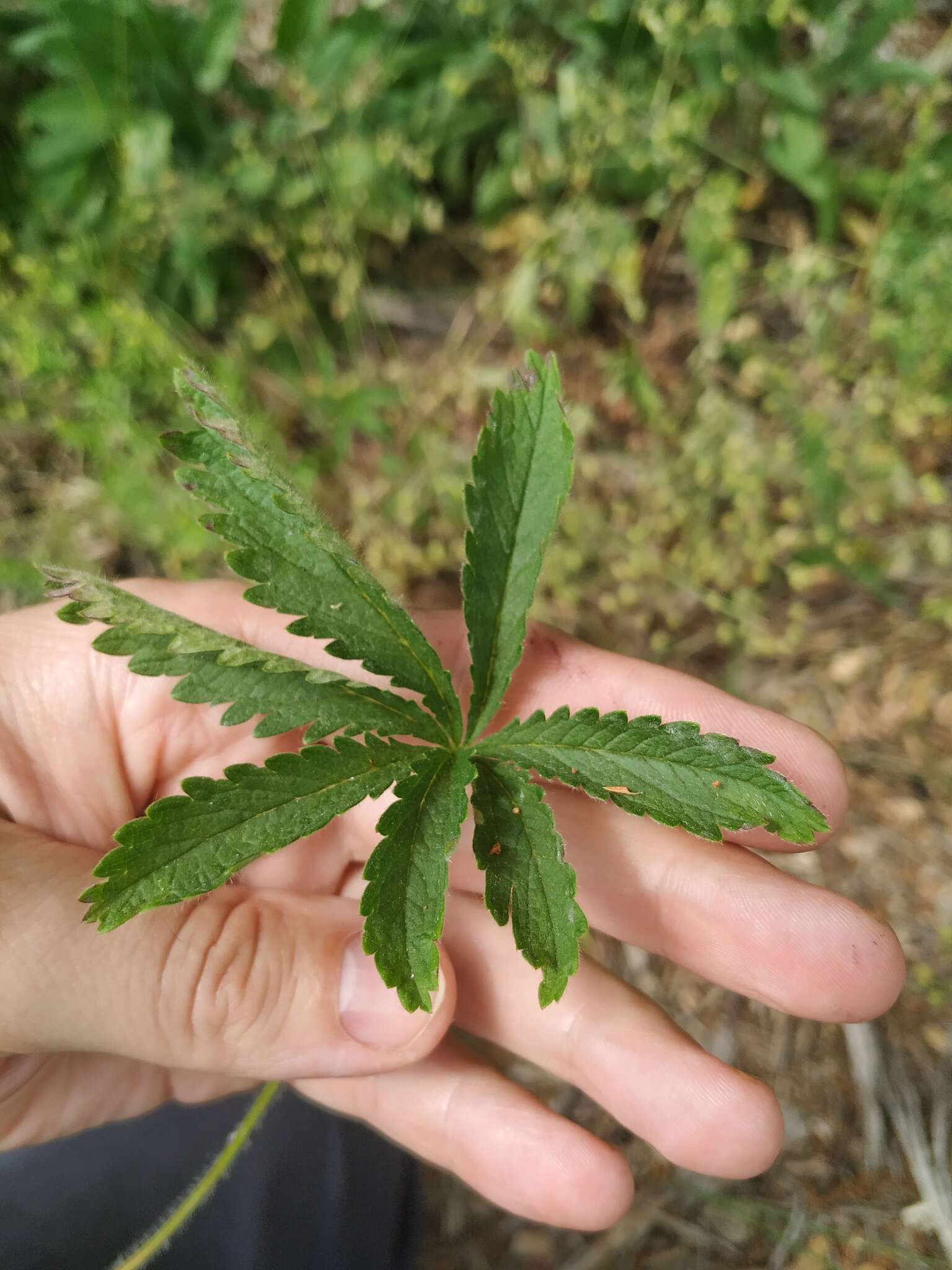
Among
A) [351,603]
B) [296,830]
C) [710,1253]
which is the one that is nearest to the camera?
[296,830]

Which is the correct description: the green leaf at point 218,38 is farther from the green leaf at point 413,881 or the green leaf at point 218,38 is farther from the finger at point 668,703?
the green leaf at point 413,881

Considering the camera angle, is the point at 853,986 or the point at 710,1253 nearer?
the point at 853,986

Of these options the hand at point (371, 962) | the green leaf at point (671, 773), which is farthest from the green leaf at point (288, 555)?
the hand at point (371, 962)

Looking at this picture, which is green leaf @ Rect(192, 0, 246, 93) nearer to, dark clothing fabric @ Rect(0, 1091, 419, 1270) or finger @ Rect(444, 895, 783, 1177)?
finger @ Rect(444, 895, 783, 1177)

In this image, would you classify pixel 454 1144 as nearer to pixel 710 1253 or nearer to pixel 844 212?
pixel 710 1253

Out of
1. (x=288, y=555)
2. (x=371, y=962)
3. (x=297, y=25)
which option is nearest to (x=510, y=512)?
(x=288, y=555)

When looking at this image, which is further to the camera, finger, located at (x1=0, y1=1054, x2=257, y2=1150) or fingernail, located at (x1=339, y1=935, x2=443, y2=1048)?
finger, located at (x1=0, y1=1054, x2=257, y2=1150)

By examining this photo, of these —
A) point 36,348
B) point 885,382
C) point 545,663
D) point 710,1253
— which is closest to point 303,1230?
point 710,1253

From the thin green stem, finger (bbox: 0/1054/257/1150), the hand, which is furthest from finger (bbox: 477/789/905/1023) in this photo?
finger (bbox: 0/1054/257/1150)
